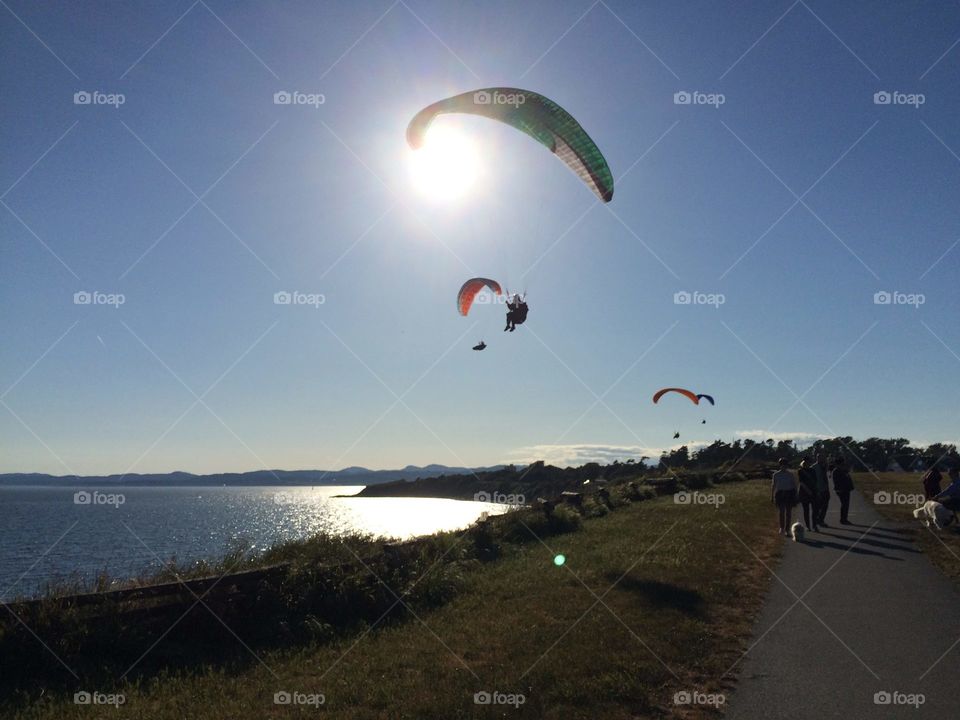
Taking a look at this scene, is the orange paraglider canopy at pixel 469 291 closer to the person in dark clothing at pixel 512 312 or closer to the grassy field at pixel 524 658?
the person in dark clothing at pixel 512 312

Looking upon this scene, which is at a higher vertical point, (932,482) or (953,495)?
(932,482)

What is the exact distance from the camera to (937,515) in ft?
55.2

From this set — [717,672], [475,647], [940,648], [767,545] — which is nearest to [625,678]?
[717,672]

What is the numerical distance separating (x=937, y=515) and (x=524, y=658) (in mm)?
15573

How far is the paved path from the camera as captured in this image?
19.5 ft

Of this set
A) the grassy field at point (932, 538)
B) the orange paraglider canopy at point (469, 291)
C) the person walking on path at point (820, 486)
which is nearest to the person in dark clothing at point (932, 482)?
the grassy field at point (932, 538)

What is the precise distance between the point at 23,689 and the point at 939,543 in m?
18.7

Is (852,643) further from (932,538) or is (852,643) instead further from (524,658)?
(932,538)

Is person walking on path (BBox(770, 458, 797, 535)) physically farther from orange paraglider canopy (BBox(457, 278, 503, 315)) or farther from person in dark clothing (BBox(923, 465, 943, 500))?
orange paraglider canopy (BBox(457, 278, 503, 315))

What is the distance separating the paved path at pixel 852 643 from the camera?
5.95 metres

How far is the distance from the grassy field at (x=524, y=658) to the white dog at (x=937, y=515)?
8.11 m

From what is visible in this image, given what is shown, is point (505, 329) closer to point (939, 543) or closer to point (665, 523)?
point (665, 523)

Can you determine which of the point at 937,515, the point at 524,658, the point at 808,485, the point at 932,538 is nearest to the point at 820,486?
the point at 808,485

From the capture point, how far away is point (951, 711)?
569 cm
